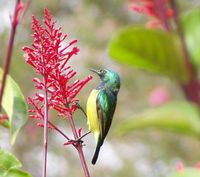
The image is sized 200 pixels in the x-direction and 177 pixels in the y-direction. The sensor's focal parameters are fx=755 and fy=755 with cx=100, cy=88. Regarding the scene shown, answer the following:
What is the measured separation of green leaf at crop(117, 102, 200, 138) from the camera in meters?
1.98

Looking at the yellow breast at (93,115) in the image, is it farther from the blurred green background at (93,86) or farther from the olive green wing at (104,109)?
the blurred green background at (93,86)

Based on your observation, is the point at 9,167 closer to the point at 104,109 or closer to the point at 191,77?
the point at 104,109

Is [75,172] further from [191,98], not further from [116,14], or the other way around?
[191,98]

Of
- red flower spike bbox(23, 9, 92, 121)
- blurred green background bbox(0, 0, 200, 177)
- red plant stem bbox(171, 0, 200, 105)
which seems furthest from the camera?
blurred green background bbox(0, 0, 200, 177)

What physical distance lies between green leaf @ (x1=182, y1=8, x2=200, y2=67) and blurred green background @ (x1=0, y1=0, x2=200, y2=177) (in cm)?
478

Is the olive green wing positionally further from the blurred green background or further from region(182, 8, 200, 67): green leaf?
the blurred green background

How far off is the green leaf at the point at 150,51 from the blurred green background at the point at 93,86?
15.3 ft

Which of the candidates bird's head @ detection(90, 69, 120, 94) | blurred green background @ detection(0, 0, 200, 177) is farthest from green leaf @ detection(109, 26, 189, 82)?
blurred green background @ detection(0, 0, 200, 177)

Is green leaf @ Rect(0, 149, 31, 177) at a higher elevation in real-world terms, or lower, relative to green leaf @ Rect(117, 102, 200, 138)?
lower

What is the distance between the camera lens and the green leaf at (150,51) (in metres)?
2.00

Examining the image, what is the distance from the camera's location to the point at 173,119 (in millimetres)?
2045

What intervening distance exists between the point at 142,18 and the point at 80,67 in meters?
0.95

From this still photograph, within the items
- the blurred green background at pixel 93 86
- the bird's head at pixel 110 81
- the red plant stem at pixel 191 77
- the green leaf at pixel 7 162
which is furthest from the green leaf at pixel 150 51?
the blurred green background at pixel 93 86

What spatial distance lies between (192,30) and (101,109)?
3.30ft
